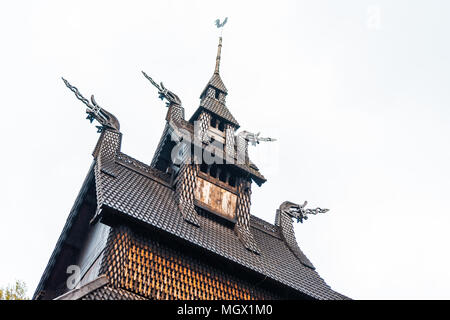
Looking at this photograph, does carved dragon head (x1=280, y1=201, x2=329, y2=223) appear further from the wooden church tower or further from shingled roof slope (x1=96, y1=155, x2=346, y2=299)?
shingled roof slope (x1=96, y1=155, x2=346, y2=299)

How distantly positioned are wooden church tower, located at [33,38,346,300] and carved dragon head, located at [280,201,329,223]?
11cm

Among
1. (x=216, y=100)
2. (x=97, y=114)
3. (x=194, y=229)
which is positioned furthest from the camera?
(x=216, y=100)

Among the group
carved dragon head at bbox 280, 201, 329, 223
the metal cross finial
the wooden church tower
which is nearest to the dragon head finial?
the wooden church tower

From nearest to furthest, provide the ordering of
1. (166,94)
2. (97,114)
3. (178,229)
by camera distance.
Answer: (178,229), (97,114), (166,94)

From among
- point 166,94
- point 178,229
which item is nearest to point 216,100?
point 166,94

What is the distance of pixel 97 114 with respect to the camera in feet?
61.5

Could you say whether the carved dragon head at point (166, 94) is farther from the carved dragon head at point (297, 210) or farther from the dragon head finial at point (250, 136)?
the carved dragon head at point (297, 210)

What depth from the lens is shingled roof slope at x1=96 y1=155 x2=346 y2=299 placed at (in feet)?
47.0

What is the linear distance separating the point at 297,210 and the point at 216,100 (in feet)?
23.2

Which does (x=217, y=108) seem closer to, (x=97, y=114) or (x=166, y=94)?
(x=166, y=94)

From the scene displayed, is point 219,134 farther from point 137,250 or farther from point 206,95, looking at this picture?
point 137,250

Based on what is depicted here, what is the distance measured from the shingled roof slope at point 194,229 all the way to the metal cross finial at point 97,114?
87.0 inches
